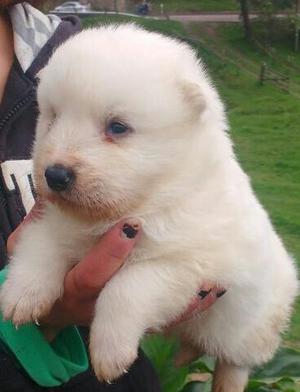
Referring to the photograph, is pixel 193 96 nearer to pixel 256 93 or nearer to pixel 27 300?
pixel 27 300

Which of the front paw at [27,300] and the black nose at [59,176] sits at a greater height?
the black nose at [59,176]

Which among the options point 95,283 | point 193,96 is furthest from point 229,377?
point 193,96

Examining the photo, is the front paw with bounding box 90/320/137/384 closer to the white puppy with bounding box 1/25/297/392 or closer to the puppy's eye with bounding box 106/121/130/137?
the white puppy with bounding box 1/25/297/392

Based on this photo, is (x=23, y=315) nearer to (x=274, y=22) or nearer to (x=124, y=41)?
(x=124, y=41)

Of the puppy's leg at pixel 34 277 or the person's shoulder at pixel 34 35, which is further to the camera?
the person's shoulder at pixel 34 35

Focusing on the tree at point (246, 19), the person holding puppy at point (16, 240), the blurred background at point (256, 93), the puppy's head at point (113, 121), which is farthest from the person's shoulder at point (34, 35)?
the tree at point (246, 19)

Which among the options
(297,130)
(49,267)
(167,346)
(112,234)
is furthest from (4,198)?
(297,130)

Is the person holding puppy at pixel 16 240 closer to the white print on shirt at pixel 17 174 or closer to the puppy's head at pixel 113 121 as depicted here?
the white print on shirt at pixel 17 174

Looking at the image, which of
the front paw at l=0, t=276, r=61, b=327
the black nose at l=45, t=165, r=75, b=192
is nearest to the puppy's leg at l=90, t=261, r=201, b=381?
the front paw at l=0, t=276, r=61, b=327
